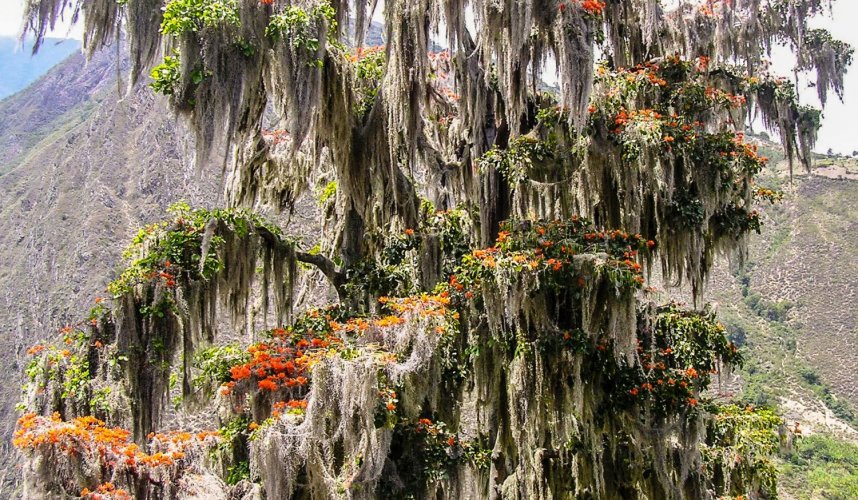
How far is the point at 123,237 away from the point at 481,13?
4006cm

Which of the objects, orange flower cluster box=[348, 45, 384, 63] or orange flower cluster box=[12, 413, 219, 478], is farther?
orange flower cluster box=[348, 45, 384, 63]

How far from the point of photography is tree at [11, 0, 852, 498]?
6.83 meters

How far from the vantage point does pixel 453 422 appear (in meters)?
8.12

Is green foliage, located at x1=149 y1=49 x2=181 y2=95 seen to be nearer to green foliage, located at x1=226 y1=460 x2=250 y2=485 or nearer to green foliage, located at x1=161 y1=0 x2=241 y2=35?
green foliage, located at x1=161 y1=0 x2=241 y2=35

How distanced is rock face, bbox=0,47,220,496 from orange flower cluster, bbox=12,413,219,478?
100 feet

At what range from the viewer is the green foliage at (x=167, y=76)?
7.28m

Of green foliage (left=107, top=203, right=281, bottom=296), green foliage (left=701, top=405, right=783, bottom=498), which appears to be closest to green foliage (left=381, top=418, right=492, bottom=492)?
green foliage (left=107, top=203, right=281, bottom=296)

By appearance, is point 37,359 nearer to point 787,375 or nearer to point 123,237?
point 123,237

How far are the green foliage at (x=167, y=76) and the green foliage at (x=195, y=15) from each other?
311 mm

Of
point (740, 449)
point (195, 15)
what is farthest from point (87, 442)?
point (740, 449)

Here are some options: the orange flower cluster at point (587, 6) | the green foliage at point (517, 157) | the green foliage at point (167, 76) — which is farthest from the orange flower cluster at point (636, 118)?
the green foliage at point (167, 76)

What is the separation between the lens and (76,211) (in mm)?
49281

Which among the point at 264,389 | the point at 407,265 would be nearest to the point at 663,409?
the point at 407,265

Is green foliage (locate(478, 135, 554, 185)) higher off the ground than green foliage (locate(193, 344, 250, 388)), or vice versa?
green foliage (locate(478, 135, 554, 185))
